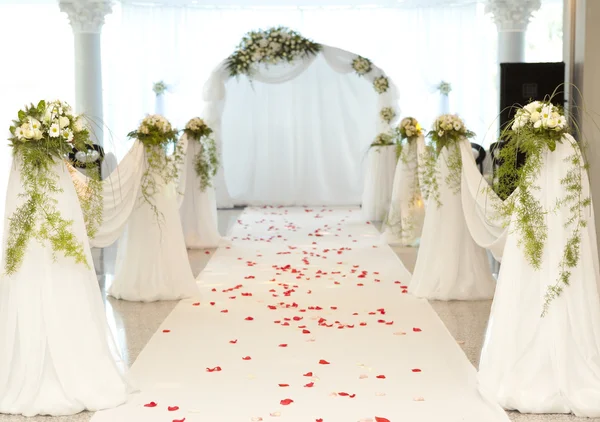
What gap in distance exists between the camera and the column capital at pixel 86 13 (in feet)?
Answer: 42.4

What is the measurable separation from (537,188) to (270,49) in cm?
912

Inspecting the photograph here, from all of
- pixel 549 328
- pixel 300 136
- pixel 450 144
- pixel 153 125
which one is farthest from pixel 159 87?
pixel 549 328

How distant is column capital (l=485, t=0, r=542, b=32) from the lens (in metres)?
13.0

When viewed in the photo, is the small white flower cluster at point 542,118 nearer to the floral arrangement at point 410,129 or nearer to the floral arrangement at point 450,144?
the floral arrangement at point 450,144

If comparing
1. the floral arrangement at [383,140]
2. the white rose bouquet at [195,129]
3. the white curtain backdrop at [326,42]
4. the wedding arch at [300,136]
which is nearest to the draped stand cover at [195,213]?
the white rose bouquet at [195,129]

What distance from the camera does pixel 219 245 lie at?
9.82 meters

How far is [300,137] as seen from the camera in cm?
1452

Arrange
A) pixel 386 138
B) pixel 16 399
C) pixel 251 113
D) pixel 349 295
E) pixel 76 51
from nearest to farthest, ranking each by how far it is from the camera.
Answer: pixel 16 399
pixel 349 295
pixel 386 138
pixel 76 51
pixel 251 113

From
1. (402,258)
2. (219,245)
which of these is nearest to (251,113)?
(219,245)

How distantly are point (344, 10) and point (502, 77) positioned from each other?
6.16m

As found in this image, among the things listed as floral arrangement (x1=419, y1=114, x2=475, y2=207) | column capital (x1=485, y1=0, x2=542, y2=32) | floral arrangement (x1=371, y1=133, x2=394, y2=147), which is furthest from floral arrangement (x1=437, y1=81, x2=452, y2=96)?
floral arrangement (x1=419, y1=114, x2=475, y2=207)

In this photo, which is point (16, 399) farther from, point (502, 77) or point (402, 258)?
point (502, 77)

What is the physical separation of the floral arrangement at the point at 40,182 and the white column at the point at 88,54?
8967 millimetres

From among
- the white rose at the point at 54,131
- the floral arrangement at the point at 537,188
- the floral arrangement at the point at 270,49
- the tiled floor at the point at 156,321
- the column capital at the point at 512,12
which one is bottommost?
the tiled floor at the point at 156,321
